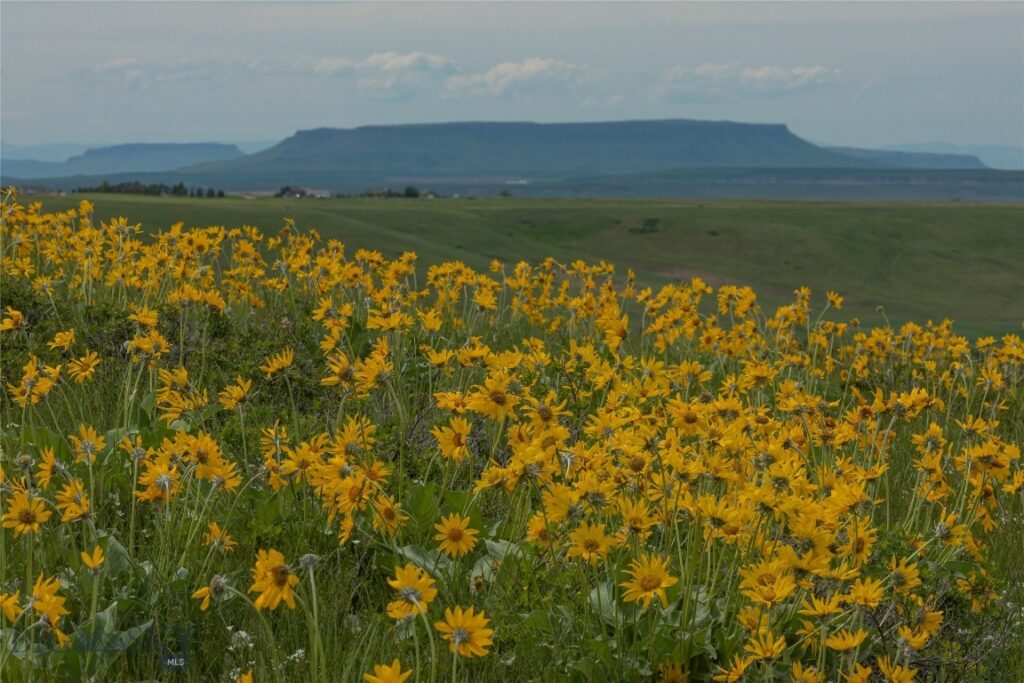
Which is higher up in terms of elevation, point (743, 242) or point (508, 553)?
point (508, 553)

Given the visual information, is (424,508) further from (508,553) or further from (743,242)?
(743,242)

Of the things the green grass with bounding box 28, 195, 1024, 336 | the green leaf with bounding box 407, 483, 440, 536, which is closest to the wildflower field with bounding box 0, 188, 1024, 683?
the green leaf with bounding box 407, 483, 440, 536

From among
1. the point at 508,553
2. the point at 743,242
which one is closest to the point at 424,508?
the point at 508,553

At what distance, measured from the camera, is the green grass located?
38.4 m

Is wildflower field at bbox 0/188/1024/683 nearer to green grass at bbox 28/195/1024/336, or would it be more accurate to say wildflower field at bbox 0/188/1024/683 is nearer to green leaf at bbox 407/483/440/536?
green leaf at bbox 407/483/440/536

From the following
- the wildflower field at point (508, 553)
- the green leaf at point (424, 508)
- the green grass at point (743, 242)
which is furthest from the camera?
the green grass at point (743, 242)

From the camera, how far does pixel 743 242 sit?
6256 cm

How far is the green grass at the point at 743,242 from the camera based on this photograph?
38406 millimetres

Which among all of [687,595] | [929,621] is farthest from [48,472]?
[929,621]

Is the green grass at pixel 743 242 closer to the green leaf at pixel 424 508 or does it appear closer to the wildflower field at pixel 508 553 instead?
the wildflower field at pixel 508 553

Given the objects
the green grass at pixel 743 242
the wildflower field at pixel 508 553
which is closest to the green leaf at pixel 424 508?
the wildflower field at pixel 508 553

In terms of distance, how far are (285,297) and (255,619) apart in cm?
671

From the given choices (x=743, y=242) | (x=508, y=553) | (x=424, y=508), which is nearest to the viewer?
(x=508, y=553)

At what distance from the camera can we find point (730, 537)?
3408 mm
